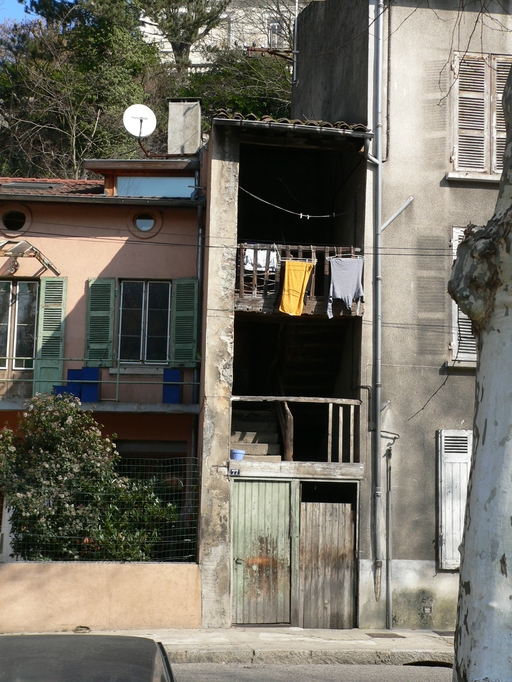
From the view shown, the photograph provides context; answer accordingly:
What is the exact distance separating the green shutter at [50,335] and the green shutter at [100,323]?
0.53 meters

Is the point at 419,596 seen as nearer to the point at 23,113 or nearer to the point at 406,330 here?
the point at 406,330

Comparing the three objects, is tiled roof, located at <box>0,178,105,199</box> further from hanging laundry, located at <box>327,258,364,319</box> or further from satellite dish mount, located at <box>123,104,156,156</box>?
hanging laundry, located at <box>327,258,364,319</box>

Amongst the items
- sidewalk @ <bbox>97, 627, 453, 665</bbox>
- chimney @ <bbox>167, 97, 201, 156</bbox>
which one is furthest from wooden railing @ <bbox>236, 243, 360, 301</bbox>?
chimney @ <bbox>167, 97, 201, 156</bbox>

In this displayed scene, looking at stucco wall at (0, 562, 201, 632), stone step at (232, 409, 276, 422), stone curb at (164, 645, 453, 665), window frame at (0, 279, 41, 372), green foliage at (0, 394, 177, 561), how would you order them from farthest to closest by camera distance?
window frame at (0, 279, 41, 372)
stone step at (232, 409, 276, 422)
green foliage at (0, 394, 177, 561)
stucco wall at (0, 562, 201, 632)
stone curb at (164, 645, 453, 665)

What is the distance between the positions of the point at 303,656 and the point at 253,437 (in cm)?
427

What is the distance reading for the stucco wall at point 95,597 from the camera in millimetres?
11289

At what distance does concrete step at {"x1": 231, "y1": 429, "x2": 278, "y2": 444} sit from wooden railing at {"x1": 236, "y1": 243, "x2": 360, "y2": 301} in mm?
2465

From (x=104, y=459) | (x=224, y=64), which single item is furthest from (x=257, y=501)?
(x=224, y=64)

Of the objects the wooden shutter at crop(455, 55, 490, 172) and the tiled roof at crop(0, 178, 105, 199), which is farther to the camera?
the tiled roof at crop(0, 178, 105, 199)

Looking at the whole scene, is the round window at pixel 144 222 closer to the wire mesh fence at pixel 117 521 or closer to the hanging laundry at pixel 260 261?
the hanging laundry at pixel 260 261

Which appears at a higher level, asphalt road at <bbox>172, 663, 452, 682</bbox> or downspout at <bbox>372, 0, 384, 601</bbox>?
downspout at <bbox>372, 0, 384, 601</bbox>

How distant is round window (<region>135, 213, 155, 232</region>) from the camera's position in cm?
1620

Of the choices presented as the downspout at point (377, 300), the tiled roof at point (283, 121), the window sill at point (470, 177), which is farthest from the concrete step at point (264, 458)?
the window sill at point (470, 177)

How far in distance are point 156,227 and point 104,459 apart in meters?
5.68
